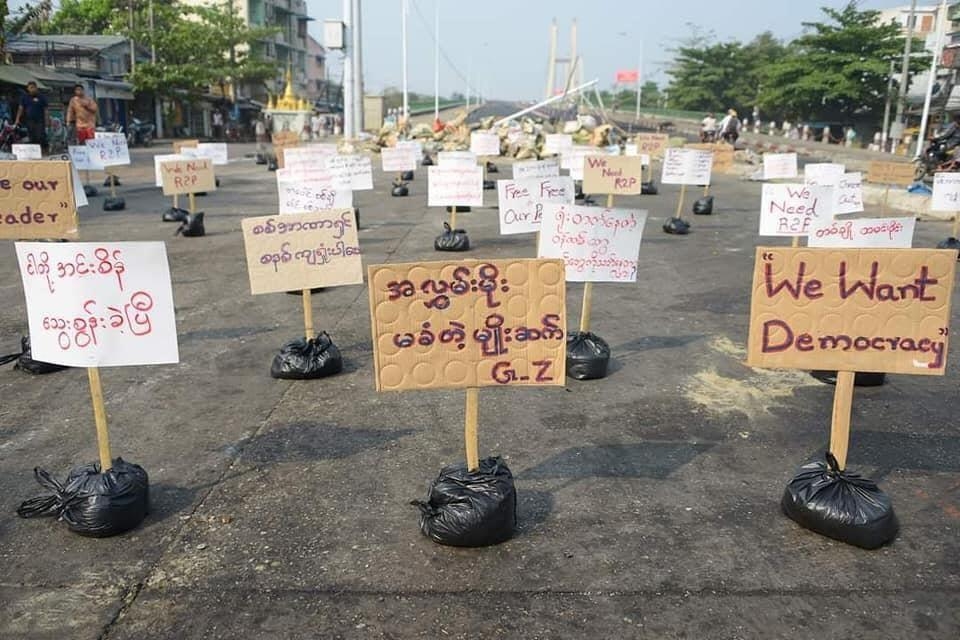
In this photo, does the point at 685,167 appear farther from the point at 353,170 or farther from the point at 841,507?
the point at 841,507

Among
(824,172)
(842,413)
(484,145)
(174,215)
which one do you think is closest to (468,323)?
(842,413)

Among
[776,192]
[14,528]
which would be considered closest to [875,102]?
[776,192]

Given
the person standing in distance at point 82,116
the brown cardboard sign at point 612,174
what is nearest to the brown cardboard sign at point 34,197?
the brown cardboard sign at point 612,174

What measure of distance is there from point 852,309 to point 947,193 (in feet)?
30.5

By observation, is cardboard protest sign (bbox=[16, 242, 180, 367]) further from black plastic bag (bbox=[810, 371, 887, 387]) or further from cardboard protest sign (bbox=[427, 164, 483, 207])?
cardboard protest sign (bbox=[427, 164, 483, 207])

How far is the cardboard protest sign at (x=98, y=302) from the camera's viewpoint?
3.76 metres

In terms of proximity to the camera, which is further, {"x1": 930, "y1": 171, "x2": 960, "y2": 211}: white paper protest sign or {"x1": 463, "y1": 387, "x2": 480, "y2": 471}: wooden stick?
{"x1": 930, "y1": 171, "x2": 960, "y2": 211}: white paper protest sign

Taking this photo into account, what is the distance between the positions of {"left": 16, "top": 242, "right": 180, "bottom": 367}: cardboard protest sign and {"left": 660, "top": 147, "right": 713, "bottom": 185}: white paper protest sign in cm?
1228

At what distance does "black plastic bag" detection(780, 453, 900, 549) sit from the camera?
367 centimetres

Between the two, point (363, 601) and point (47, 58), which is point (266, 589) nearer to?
point (363, 601)

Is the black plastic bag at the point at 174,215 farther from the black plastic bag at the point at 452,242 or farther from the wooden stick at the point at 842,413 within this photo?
the wooden stick at the point at 842,413

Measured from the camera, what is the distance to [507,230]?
8320 millimetres

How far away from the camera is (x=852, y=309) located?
151 inches

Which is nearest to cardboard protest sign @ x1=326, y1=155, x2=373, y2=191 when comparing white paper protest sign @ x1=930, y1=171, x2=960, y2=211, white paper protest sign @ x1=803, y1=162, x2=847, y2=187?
white paper protest sign @ x1=803, y1=162, x2=847, y2=187
